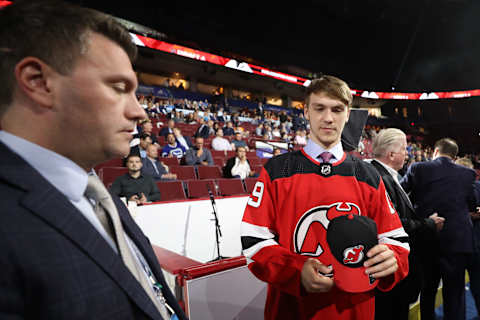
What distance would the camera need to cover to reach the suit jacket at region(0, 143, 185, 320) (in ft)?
1.26

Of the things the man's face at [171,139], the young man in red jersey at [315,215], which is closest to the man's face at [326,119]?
the young man in red jersey at [315,215]

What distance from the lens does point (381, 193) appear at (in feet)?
3.61

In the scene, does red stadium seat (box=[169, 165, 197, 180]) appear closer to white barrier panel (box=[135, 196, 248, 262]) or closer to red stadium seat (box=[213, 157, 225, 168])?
red stadium seat (box=[213, 157, 225, 168])

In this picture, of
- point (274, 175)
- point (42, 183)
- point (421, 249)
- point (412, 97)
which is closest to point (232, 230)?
point (421, 249)

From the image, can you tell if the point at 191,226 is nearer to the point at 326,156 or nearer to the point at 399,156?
the point at 399,156

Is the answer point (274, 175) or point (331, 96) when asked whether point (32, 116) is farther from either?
point (331, 96)

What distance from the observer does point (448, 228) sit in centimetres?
221

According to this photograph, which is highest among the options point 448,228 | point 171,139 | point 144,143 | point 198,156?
point 171,139

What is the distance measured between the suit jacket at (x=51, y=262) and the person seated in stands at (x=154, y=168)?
4100 mm

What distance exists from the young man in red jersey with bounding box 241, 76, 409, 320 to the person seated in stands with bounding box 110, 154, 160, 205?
2735mm

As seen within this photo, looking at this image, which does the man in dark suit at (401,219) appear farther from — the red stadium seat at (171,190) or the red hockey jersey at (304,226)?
the red stadium seat at (171,190)

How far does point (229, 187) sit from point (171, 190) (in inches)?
44.6

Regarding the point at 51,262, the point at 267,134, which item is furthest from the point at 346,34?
the point at 51,262

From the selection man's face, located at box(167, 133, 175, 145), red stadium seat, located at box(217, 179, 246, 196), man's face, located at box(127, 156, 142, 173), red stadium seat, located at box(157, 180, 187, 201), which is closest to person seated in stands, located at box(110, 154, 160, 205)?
man's face, located at box(127, 156, 142, 173)
